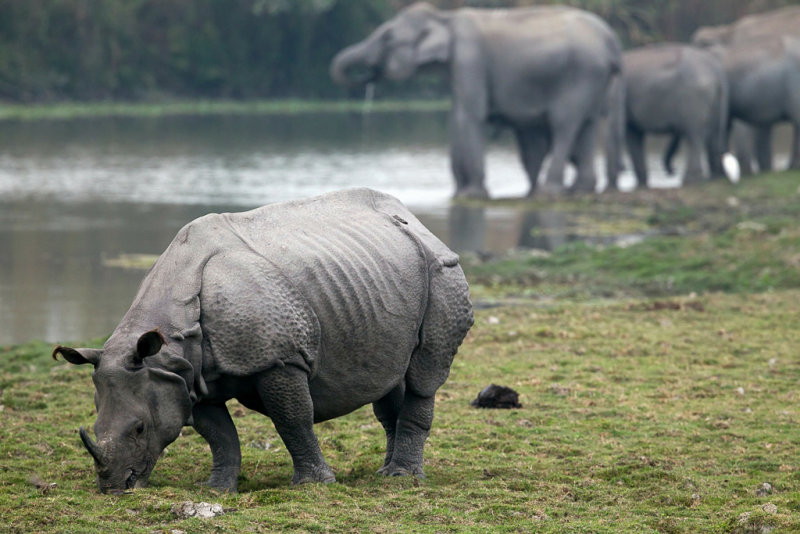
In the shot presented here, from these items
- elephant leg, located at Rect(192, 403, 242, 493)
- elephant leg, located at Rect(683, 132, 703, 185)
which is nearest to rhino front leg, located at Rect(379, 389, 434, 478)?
elephant leg, located at Rect(192, 403, 242, 493)

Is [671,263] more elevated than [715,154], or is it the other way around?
[671,263]

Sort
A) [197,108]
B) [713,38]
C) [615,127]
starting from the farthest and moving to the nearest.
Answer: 1. [197,108]
2. [713,38]
3. [615,127]

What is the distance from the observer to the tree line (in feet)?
160

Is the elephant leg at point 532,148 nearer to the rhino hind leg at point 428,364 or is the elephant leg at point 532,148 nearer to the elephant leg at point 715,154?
the elephant leg at point 715,154

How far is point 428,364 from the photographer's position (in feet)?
24.0

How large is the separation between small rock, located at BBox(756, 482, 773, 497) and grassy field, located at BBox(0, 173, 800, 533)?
1cm

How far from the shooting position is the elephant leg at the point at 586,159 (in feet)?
79.7

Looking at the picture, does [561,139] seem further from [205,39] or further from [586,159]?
[205,39]

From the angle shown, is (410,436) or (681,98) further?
(681,98)

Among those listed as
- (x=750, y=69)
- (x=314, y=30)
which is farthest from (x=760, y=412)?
(x=314, y=30)

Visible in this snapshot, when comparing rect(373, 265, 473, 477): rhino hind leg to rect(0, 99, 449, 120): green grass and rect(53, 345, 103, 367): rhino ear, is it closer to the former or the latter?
rect(53, 345, 103, 367): rhino ear

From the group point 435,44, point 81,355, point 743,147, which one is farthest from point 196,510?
point 743,147

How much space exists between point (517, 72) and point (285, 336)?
56.8ft

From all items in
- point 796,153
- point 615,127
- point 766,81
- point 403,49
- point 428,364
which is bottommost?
point 796,153
